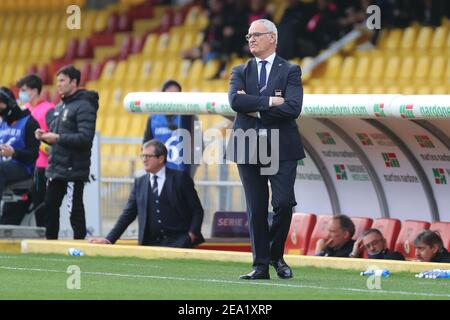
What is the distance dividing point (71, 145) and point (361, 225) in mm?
3063

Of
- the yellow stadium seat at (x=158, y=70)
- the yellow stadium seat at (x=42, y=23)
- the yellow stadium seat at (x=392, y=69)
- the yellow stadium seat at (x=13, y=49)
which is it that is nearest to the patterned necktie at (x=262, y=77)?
the yellow stadium seat at (x=392, y=69)

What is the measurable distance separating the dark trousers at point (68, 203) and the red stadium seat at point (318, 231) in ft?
7.97

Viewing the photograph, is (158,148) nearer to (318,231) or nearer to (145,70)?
(318,231)

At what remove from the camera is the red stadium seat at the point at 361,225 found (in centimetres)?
1451

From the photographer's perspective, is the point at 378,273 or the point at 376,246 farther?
the point at 376,246

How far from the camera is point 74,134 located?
15117 mm

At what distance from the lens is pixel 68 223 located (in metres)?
16.8

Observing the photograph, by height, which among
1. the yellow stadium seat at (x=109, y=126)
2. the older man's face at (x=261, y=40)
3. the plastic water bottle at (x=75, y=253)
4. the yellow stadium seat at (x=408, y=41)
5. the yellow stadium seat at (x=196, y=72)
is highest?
the yellow stadium seat at (x=408, y=41)

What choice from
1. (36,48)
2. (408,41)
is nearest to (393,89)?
(408,41)

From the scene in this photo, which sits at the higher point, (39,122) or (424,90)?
(424,90)

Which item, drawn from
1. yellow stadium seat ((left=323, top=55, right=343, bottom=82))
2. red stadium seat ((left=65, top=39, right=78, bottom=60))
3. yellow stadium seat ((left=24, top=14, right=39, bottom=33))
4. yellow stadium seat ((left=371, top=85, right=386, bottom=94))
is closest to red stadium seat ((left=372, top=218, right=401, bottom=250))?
yellow stadium seat ((left=371, top=85, right=386, bottom=94))

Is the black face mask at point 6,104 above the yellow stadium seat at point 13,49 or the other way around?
the other way around

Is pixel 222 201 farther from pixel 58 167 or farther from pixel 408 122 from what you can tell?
pixel 408 122

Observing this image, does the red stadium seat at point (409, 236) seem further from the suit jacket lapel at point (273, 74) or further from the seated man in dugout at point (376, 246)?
the suit jacket lapel at point (273, 74)
